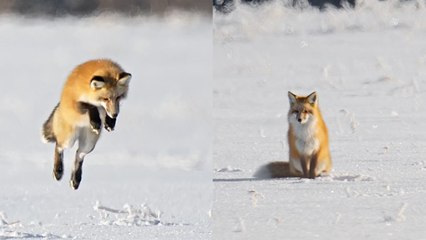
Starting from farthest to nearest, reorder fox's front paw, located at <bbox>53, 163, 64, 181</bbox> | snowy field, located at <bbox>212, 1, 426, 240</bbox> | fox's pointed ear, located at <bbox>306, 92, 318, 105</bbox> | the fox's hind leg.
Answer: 1. snowy field, located at <bbox>212, 1, 426, 240</bbox>
2. fox's pointed ear, located at <bbox>306, 92, 318, 105</bbox>
3. fox's front paw, located at <bbox>53, 163, 64, 181</bbox>
4. the fox's hind leg

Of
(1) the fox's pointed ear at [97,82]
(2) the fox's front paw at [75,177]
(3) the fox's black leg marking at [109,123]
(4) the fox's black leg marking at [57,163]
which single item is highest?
(1) the fox's pointed ear at [97,82]

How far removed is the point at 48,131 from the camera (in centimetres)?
384

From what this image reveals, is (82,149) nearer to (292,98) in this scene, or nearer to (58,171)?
(58,171)

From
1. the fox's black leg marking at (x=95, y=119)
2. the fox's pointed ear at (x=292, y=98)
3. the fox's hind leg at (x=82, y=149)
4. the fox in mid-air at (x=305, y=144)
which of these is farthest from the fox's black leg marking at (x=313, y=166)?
the fox's black leg marking at (x=95, y=119)

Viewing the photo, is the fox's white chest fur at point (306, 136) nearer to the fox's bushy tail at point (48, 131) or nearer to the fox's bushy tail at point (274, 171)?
the fox's bushy tail at point (274, 171)

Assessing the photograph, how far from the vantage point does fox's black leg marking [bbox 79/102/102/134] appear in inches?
141

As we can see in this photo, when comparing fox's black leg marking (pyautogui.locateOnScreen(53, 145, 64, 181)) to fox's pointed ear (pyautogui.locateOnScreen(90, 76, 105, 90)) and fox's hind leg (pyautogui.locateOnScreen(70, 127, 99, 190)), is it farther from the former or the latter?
fox's pointed ear (pyautogui.locateOnScreen(90, 76, 105, 90))

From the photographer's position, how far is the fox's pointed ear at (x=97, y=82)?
3.51 metres

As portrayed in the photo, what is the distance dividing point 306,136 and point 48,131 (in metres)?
0.90

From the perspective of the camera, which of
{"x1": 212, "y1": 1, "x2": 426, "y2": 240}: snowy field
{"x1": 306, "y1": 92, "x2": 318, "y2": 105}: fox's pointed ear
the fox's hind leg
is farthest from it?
{"x1": 212, "y1": 1, "x2": 426, "y2": 240}: snowy field

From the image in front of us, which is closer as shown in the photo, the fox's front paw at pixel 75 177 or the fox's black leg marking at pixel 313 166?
the fox's front paw at pixel 75 177

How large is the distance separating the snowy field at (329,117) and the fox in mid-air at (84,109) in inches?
35.1

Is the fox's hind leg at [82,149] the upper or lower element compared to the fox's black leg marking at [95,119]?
lower

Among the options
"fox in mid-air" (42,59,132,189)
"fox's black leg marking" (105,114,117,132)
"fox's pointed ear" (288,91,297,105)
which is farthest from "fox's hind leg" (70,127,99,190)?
"fox's pointed ear" (288,91,297,105)
